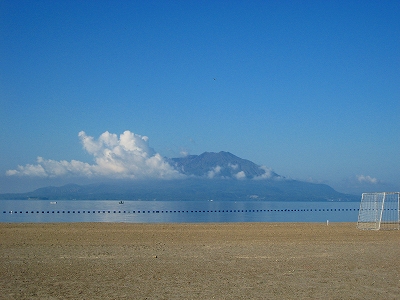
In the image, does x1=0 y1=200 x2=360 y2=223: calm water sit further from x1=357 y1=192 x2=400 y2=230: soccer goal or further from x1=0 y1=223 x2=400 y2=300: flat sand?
x1=0 y1=223 x2=400 y2=300: flat sand

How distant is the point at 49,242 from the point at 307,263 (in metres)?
12.8

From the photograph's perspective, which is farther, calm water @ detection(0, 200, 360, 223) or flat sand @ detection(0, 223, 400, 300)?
calm water @ detection(0, 200, 360, 223)

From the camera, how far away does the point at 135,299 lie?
10602 millimetres

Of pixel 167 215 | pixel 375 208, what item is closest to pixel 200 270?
pixel 375 208

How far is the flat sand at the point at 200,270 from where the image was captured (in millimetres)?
11336

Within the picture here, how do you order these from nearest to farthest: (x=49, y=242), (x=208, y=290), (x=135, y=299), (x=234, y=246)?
1. (x=135, y=299)
2. (x=208, y=290)
3. (x=234, y=246)
4. (x=49, y=242)

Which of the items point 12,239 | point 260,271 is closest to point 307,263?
point 260,271

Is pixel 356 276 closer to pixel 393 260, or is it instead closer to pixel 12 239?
pixel 393 260

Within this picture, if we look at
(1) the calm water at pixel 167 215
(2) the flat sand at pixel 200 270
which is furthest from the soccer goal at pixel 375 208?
(1) the calm water at pixel 167 215

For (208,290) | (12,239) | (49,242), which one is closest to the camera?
(208,290)

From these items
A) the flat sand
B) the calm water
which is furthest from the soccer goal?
the calm water

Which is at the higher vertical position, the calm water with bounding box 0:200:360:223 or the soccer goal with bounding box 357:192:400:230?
the soccer goal with bounding box 357:192:400:230

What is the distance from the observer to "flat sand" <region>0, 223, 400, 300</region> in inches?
446

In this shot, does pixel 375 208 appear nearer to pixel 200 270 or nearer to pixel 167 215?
pixel 200 270
